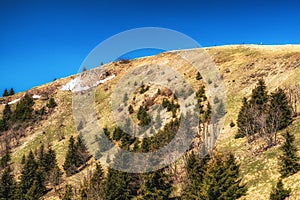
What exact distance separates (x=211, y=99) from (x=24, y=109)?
8611 cm

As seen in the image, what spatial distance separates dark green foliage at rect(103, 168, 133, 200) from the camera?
2290 inches

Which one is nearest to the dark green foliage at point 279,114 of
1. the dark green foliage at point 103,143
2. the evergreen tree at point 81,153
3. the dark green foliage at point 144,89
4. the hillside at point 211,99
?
the hillside at point 211,99

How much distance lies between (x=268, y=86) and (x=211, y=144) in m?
27.4

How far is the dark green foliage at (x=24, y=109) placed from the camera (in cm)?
13912

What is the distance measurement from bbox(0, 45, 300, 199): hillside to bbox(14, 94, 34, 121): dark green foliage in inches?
120

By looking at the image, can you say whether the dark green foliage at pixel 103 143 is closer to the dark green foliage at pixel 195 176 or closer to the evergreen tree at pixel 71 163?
the evergreen tree at pixel 71 163

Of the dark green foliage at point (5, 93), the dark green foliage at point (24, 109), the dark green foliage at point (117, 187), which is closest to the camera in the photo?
the dark green foliage at point (117, 187)

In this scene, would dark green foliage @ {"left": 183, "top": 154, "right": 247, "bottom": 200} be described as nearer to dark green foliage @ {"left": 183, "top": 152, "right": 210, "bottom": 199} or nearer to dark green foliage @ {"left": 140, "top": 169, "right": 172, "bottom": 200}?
dark green foliage @ {"left": 183, "top": 152, "right": 210, "bottom": 199}

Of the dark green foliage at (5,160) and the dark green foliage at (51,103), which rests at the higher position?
the dark green foliage at (51,103)

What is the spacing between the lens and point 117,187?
59219 millimetres

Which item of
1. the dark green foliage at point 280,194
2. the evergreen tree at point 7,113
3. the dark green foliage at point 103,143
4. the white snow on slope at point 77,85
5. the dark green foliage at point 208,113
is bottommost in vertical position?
the dark green foliage at point 280,194

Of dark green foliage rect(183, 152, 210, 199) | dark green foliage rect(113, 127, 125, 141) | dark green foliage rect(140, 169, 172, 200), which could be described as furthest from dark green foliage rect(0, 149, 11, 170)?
dark green foliage rect(183, 152, 210, 199)

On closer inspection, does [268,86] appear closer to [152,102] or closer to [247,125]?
[247,125]

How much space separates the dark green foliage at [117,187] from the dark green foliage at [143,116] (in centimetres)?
3851
